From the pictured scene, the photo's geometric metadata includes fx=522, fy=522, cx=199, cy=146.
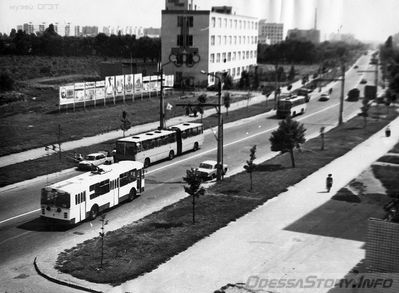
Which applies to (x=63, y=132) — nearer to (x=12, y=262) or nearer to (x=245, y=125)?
(x=245, y=125)

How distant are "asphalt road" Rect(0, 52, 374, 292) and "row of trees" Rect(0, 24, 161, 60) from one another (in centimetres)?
5253

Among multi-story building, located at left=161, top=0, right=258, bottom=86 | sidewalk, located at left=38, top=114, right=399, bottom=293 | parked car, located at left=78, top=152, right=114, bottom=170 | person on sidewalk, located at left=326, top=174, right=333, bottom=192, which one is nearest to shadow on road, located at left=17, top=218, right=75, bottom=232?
sidewalk, located at left=38, top=114, right=399, bottom=293

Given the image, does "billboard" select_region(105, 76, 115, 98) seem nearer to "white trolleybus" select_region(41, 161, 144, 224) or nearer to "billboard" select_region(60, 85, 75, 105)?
"billboard" select_region(60, 85, 75, 105)

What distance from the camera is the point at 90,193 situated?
83.0ft

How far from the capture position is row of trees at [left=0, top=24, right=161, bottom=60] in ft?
295

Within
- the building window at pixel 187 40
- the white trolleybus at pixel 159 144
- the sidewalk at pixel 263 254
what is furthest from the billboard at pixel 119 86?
the sidewalk at pixel 263 254

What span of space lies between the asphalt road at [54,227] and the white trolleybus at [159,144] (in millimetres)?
758

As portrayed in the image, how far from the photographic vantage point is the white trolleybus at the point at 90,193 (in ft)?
78.8

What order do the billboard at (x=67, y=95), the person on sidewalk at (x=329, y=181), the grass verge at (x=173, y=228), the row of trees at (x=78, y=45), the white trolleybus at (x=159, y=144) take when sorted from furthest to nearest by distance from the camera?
1. the row of trees at (x=78, y=45)
2. the billboard at (x=67, y=95)
3. the white trolleybus at (x=159, y=144)
4. the person on sidewalk at (x=329, y=181)
5. the grass verge at (x=173, y=228)

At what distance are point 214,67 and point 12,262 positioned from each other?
80270mm

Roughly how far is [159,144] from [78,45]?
80.0m

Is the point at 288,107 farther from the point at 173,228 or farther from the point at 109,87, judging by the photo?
the point at 173,228

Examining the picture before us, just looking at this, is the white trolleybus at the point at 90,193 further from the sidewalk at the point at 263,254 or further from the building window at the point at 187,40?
the building window at the point at 187,40

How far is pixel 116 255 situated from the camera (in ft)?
67.4
